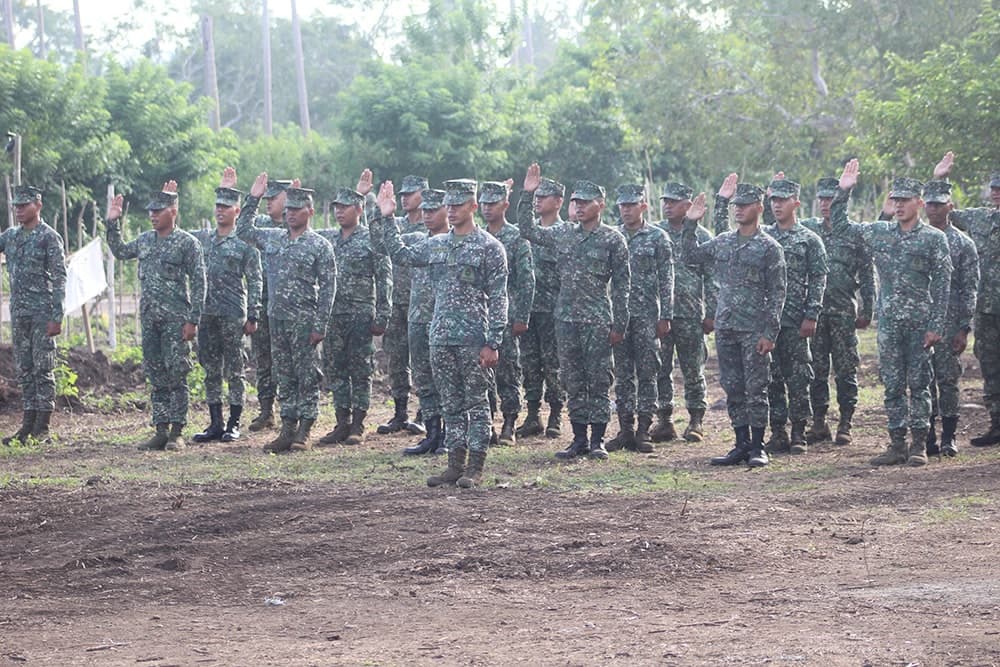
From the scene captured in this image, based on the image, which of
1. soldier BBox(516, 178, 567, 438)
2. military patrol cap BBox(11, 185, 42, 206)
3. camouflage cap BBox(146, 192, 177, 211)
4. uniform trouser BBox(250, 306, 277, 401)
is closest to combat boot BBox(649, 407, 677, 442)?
soldier BBox(516, 178, 567, 438)

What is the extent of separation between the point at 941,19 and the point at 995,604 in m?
19.5

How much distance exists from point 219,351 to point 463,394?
3.88 metres

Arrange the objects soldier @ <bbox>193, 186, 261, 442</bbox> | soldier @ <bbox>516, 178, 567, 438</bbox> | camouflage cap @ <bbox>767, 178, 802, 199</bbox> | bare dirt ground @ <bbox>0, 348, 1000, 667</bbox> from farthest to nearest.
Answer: soldier @ <bbox>193, 186, 261, 442</bbox>
soldier @ <bbox>516, 178, 567, 438</bbox>
camouflage cap @ <bbox>767, 178, 802, 199</bbox>
bare dirt ground @ <bbox>0, 348, 1000, 667</bbox>

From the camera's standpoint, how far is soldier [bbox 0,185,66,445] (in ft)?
39.5

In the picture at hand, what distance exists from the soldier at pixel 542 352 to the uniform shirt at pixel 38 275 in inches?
155

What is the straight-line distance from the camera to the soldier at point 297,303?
1163 centimetres

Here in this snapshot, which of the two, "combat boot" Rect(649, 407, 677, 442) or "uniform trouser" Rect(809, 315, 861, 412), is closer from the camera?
"uniform trouser" Rect(809, 315, 861, 412)

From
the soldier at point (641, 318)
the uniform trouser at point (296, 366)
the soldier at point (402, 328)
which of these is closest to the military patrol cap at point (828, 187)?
the soldier at point (641, 318)

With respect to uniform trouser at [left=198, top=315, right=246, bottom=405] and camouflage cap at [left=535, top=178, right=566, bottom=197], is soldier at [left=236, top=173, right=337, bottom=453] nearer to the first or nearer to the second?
uniform trouser at [left=198, top=315, right=246, bottom=405]

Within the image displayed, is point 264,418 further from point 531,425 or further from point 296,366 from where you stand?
point 531,425

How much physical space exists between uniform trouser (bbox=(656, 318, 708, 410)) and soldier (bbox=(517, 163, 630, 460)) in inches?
45.3

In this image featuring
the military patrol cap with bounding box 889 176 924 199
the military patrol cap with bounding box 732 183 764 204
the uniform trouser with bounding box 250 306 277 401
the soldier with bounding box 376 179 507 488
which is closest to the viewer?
the soldier with bounding box 376 179 507 488

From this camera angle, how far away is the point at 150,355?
1208cm

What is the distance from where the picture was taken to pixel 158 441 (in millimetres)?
12125
